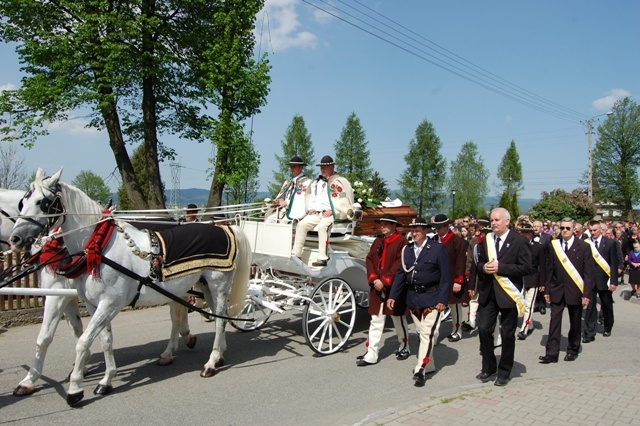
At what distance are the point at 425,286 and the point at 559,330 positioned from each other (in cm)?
229

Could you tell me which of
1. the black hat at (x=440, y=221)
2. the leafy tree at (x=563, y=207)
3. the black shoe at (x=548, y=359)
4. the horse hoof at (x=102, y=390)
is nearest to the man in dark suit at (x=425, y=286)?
the black hat at (x=440, y=221)

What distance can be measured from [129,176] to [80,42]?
439 cm

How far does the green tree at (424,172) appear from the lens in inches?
2213

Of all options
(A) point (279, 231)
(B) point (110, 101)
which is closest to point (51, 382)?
(A) point (279, 231)

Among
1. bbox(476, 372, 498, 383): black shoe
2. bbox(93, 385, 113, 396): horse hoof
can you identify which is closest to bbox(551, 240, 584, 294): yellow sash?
bbox(476, 372, 498, 383): black shoe

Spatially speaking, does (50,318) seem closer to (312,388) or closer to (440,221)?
(312,388)

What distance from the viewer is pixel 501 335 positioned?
6.13 metres

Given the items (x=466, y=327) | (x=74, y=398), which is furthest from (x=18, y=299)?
(x=466, y=327)

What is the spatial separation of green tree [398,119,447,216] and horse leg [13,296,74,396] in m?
52.2

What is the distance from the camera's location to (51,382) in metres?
6.02

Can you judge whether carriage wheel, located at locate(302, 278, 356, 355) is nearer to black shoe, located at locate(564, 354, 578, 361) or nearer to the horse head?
black shoe, located at locate(564, 354, 578, 361)

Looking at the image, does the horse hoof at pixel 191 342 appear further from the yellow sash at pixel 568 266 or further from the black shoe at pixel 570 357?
the yellow sash at pixel 568 266

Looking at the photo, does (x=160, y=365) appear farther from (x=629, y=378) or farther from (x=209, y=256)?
(x=629, y=378)

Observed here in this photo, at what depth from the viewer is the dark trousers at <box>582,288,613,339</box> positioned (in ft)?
28.3
